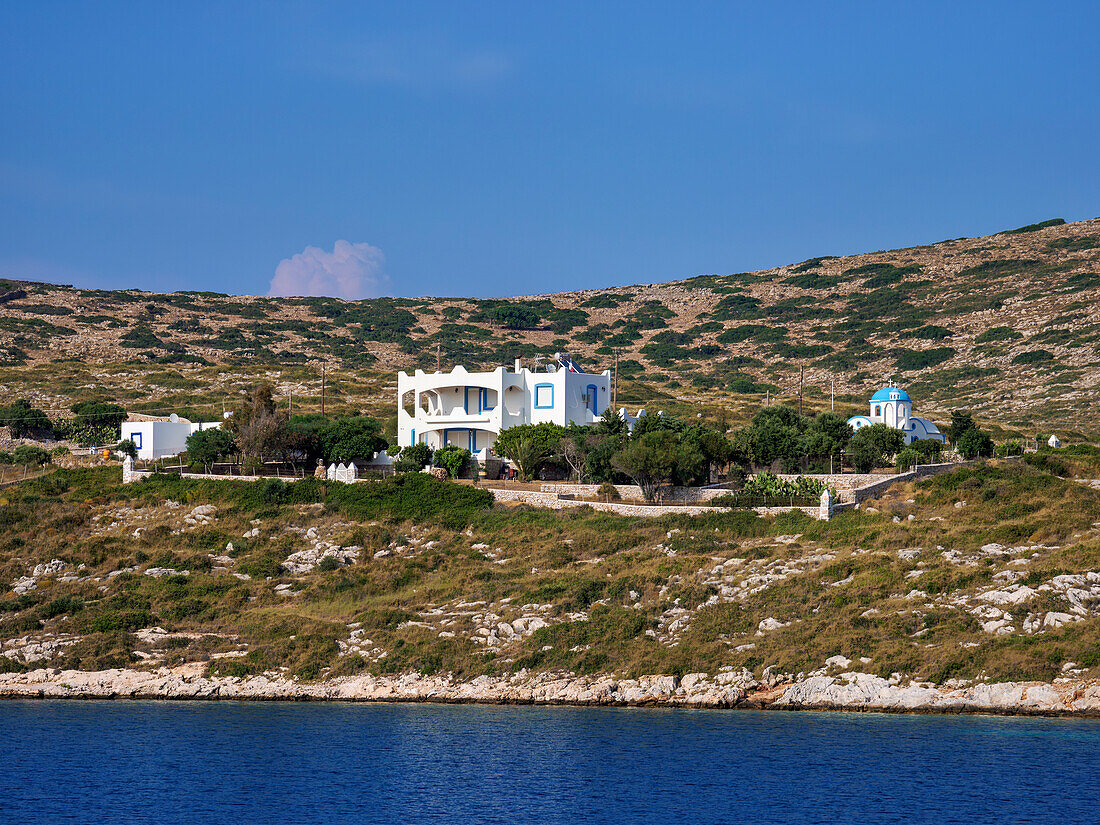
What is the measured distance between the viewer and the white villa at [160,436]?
76.9 m

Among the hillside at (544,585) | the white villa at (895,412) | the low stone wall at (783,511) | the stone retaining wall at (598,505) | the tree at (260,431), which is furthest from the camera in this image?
the white villa at (895,412)

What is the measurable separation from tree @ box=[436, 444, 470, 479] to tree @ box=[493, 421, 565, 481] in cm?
206

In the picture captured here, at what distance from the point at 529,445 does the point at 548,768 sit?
33.9 m

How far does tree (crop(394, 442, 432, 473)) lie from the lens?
67.9m

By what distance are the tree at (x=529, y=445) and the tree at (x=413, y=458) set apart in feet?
14.3

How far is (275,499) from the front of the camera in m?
63.4

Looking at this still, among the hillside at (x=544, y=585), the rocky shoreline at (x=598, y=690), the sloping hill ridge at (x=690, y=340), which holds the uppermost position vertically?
the sloping hill ridge at (x=690, y=340)

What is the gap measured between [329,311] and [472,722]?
15369 cm

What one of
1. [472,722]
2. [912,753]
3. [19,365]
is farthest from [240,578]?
[19,365]

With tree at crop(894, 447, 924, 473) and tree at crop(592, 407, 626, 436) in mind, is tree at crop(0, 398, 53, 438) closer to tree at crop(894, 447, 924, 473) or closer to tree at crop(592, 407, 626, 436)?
tree at crop(592, 407, 626, 436)

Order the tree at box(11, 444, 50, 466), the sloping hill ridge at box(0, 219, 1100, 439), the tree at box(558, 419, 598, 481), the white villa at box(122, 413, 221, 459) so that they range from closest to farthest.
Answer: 1. the tree at box(558, 419, 598, 481)
2. the tree at box(11, 444, 50, 466)
3. the white villa at box(122, 413, 221, 459)
4. the sloping hill ridge at box(0, 219, 1100, 439)

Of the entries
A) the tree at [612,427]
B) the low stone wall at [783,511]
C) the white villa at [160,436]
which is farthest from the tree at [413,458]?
the low stone wall at [783,511]

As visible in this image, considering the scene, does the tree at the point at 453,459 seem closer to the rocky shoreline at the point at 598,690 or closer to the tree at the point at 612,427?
the tree at the point at 612,427

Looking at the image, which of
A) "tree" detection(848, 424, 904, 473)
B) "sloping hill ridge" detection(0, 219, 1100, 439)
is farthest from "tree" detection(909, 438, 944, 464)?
"sloping hill ridge" detection(0, 219, 1100, 439)
